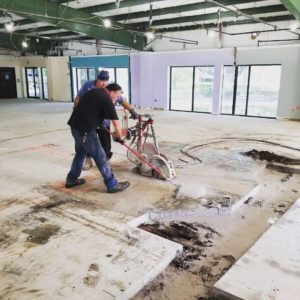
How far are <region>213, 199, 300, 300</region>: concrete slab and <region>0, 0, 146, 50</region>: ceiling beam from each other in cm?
712

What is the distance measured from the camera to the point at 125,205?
10.9 ft

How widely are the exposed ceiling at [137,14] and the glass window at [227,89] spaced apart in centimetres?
146

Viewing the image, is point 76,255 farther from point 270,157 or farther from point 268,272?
point 270,157

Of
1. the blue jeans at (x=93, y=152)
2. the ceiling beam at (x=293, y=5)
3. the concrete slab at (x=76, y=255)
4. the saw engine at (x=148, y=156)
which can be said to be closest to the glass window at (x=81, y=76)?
the ceiling beam at (x=293, y=5)

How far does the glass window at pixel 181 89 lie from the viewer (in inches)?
486

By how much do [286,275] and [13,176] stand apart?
3559 mm

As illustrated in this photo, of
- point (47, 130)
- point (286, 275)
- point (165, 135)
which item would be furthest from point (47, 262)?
point (47, 130)

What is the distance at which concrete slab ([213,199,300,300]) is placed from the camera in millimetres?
2004


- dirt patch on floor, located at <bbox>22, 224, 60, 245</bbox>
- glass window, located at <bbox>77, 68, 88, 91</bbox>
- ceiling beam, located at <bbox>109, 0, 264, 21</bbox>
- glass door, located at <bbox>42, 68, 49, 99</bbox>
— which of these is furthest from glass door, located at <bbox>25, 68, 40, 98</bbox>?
dirt patch on floor, located at <bbox>22, 224, 60, 245</bbox>

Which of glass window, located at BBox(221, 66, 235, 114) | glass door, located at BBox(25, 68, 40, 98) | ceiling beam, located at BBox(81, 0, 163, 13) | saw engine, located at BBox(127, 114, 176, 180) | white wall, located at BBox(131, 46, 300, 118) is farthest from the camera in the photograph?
glass door, located at BBox(25, 68, 40, 98)

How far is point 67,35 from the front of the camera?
13.8 m

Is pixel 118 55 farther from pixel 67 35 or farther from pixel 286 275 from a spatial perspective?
pixel 286 275

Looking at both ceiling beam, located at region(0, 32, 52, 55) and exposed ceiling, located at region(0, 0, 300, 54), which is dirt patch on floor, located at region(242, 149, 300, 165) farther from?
ceiling beam, located at region(0, 32, 52, 55)

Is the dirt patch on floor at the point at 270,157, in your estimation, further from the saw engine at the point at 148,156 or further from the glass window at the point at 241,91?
the glass window at the point at 241,91
